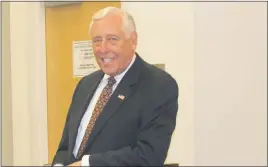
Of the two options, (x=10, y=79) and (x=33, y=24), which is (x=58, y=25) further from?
(x=10, y=79)

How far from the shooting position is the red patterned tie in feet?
5.61

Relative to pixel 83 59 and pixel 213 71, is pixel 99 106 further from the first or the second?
pixel 83 59

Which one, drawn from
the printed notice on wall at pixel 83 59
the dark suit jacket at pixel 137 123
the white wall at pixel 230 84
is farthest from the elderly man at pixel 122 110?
the printed notice on wall at pixel 83 59

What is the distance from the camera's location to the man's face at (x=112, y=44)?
1661 mm

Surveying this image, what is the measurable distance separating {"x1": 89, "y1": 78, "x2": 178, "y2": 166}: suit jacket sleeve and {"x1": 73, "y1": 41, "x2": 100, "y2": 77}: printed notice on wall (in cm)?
160

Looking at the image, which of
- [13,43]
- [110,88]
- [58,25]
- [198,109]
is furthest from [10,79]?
[110,88]

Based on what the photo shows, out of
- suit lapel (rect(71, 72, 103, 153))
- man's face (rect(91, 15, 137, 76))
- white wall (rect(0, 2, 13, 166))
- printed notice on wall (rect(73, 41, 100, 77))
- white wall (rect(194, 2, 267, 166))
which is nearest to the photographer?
man's face (rect(91, 15, 137, 76))

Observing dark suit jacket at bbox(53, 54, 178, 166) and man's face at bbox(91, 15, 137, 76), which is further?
man's face at bbox(91, 15, 137, 76)

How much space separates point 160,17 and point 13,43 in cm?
139

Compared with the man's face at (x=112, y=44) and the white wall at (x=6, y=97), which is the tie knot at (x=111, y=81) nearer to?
the man's face at (x=112, y=44)

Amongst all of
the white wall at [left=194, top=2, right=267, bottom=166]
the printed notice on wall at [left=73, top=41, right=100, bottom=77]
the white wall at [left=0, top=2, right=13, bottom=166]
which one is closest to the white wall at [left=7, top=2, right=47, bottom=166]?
the white wall at [left=0, top=2, right=13, bottom=166]

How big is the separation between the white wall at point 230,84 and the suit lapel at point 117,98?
3.09 feet

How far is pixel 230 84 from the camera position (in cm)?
250

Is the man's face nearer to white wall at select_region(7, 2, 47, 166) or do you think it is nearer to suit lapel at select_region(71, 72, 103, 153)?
suit lapel at select_region(71, 72, 103, 153)
